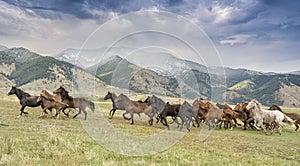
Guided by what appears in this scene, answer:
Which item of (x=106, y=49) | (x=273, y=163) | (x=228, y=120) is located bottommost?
(x=273, y=163)

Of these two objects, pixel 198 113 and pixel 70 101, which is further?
pixel 198 113

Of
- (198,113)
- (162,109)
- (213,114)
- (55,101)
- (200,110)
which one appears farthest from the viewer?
(213,114)

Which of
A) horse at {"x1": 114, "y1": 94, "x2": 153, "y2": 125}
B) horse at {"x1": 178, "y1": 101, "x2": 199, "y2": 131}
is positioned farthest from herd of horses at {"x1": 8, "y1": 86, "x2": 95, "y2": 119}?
horse at {"x1": 178, "y1": 101, "x2": 199, "y2": 131}

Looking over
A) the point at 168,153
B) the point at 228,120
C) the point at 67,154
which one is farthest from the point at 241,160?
the point at 228,120

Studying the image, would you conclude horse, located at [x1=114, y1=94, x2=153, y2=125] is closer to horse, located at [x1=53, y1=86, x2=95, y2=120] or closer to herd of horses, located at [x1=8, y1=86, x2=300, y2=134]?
herd of horses, located at [x1=8, y1=86, x2=300, y2=134]

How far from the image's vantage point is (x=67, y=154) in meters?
9.52

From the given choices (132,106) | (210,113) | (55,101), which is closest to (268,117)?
(210,113)

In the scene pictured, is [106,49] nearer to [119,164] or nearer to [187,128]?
[119,164]

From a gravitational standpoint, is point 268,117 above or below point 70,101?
below

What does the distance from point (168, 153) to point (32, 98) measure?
1696 centimetres

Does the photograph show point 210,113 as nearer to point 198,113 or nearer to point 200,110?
point 200,110

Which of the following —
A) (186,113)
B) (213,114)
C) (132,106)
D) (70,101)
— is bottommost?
(186,113)

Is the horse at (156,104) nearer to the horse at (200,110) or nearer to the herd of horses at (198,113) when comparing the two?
the herd of horses at (198,113)

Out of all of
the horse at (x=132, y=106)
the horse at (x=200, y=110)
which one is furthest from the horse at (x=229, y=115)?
the horse at (x=132, y=106)
